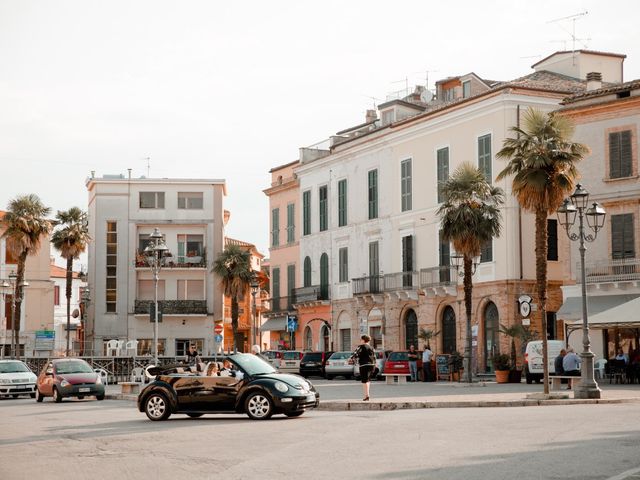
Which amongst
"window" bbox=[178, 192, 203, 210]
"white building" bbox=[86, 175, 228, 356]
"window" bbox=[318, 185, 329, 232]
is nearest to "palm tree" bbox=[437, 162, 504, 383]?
"window" bbox=[318, 185, 329, 232]

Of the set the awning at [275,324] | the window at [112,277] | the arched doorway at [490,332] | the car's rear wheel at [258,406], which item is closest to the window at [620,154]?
the arched doorway at [490,332]

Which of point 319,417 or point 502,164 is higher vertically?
point 502,164

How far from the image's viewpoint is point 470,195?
43.4 m

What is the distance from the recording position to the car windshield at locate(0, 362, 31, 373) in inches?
1530

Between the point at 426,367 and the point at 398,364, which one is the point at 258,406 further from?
the point at 426,367

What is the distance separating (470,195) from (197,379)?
22.2 m

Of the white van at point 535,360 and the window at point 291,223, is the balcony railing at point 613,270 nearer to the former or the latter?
the white van at point 535,360

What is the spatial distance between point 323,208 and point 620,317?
1223 inches

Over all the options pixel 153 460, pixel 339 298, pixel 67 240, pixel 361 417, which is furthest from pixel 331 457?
pixel 67 240

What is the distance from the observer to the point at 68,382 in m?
34.4

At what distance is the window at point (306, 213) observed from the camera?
6925 cm

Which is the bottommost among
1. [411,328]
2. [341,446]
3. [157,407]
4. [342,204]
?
[341,446]

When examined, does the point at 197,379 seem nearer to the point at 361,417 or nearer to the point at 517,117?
the point at 361,417

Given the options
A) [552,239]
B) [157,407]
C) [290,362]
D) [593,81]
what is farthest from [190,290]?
[157,407]
